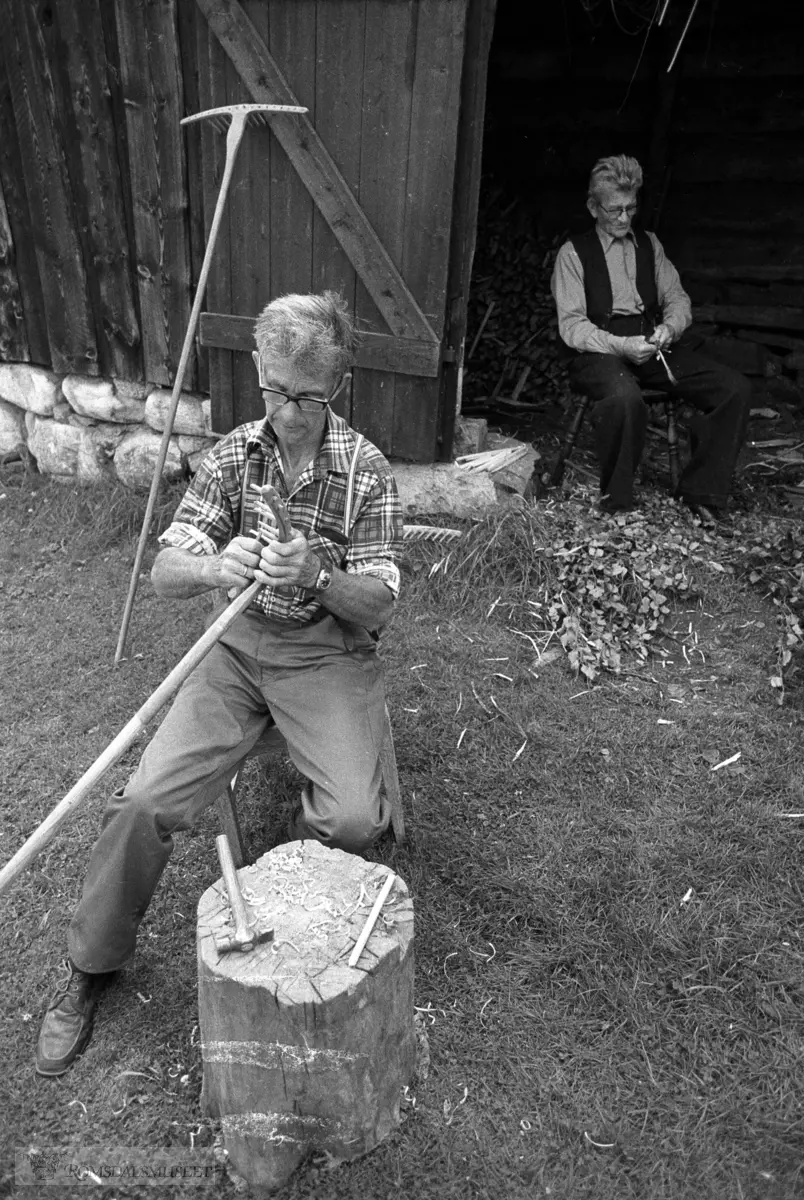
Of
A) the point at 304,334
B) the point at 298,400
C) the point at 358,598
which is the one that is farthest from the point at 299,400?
the point at 358,598

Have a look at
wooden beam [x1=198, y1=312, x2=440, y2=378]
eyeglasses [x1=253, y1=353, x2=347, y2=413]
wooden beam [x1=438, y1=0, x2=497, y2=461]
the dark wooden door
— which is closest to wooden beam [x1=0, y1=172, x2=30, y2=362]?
the dark wooden door

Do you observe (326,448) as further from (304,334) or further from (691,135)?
(691,135)

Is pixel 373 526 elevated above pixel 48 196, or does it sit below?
below

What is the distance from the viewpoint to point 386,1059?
2.25 metres

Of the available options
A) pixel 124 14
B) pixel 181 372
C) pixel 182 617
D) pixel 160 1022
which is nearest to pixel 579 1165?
pixel 160 1022

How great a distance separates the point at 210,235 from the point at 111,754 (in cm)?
261

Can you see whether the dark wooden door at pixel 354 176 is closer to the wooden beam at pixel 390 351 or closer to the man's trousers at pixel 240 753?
the wooden beam at pixel 390 351

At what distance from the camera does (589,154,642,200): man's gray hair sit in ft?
16.1

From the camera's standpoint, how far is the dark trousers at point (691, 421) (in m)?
4.83

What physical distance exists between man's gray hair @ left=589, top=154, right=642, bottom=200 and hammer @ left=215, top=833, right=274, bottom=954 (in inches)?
164

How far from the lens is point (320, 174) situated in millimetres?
4457

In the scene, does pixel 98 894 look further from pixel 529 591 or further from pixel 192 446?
pixel 192 446

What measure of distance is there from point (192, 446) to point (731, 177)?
183 inches

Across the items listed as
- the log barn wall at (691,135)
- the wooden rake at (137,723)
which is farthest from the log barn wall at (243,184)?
the log barn wall at (691,135)
